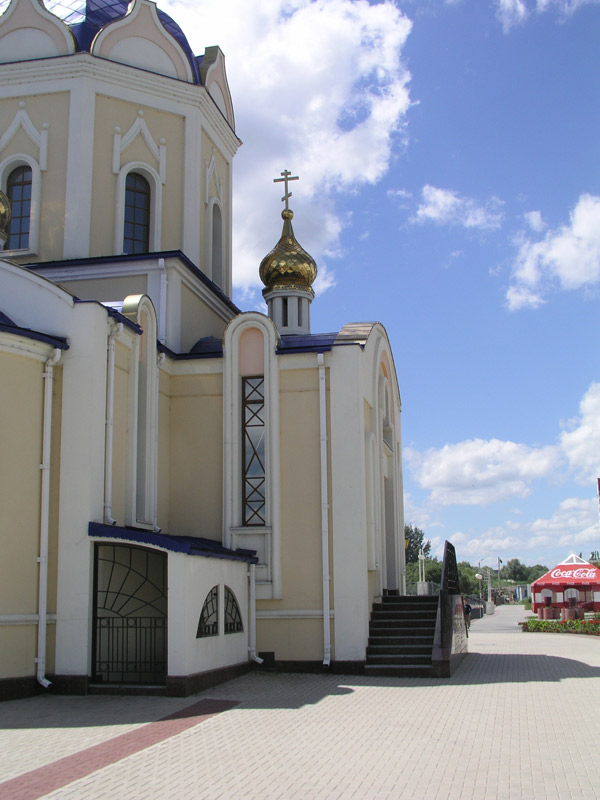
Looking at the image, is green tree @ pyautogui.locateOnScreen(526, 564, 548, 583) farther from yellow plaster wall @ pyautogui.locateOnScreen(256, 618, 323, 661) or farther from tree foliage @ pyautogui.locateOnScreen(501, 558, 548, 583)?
yellow plaster wall @ pyautogui.locateOnScreen(256, 618, 323, 661)

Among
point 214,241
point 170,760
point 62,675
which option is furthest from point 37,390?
point 214,241

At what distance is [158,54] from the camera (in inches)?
653

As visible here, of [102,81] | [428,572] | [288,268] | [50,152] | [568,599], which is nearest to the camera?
[50,152]

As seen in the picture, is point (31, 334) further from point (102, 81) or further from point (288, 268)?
point (288, 268)

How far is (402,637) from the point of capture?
1322cm

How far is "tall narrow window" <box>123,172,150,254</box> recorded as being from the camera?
15.8 meters

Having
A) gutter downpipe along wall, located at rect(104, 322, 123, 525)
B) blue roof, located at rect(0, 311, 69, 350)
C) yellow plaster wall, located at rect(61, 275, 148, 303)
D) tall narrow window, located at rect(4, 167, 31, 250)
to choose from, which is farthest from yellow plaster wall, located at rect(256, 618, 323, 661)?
tall narrow window, located at rect(4, 167, 31, 250)

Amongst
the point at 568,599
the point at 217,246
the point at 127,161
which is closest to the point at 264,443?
the point at 217,246

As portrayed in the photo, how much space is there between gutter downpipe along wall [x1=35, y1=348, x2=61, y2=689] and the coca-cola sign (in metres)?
18.6

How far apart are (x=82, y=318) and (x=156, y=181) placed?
5639 mm

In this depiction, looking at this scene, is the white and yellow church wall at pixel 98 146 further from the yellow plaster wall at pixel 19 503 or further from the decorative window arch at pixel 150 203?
the yellow plaster wall at pixel 19 503

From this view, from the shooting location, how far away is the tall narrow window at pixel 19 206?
15.4 m

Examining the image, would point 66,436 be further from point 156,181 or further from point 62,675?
point 156,181

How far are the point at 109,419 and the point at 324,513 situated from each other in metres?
3.72
